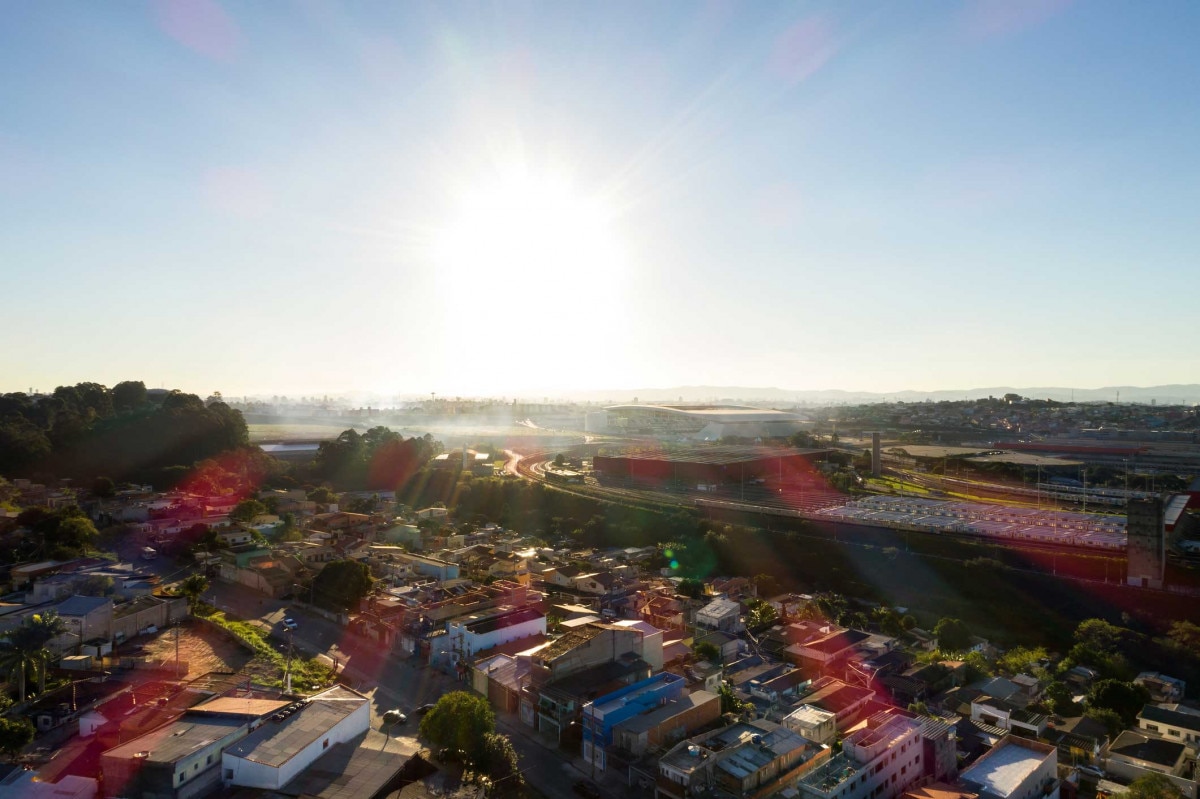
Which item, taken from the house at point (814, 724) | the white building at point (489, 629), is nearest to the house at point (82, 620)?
the white building at point (489, 629)

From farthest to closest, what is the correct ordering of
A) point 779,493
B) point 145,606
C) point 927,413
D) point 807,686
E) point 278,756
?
point 927,413, point 779,493, point 145,606, point 807,686, point 278,756

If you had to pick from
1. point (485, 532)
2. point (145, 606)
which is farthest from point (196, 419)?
point (145, 606)

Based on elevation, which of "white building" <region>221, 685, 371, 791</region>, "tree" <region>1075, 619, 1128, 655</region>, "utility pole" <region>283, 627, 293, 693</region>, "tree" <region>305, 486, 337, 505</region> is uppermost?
"tree" <region>305, 486, 337, 505</region>

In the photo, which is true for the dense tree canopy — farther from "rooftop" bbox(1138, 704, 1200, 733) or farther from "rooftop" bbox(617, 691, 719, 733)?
"rooftop" bbox(1138, 704, 1200, 733)

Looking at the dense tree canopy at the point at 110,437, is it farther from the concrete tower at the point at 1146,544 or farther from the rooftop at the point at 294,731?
the concrete tower at the point at 1146,544

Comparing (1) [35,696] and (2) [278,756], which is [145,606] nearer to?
(1) [35,696]

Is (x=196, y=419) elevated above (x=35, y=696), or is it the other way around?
(x=196, y=419)

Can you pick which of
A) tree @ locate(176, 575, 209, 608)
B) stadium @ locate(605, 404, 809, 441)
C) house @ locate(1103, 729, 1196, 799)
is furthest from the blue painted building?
stadium @ locate(605, 404, 809, 441)
